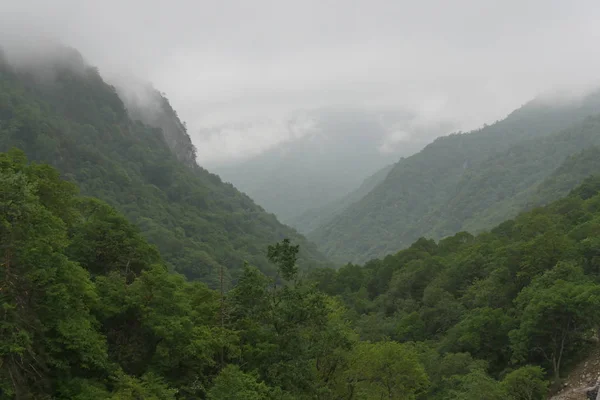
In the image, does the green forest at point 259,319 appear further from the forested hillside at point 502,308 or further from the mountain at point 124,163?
the mountain at point 124,163

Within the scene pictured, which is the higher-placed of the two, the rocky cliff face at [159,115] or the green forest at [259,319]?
the rocky cliff face at [159,115]

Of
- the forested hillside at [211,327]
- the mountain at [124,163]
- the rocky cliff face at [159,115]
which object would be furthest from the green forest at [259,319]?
the rocky cliff face at [159,115]

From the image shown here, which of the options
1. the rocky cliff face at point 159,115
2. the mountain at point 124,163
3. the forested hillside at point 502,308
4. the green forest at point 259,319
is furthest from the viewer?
the rocky cliff face at point 159,115

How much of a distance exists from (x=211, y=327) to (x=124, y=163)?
388 ft

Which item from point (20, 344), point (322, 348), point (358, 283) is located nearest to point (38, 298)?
point (20, 344)

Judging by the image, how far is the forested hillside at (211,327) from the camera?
58.5ft

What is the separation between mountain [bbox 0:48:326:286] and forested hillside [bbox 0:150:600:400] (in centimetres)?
5900

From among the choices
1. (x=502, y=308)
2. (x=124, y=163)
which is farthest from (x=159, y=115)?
(x=502, y=308)

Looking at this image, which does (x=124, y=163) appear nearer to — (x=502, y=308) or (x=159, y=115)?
(x=159, y=115)

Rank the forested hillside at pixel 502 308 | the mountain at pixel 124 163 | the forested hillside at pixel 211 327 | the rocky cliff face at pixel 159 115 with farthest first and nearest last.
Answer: the rocky cliff face at pixel 159 115
the mountain at pixel 124 163
the forested hillside at pixel 502 308
the forested hillside at pixel 211 327

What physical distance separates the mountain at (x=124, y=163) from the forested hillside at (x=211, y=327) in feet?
194

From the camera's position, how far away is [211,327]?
78.4ft

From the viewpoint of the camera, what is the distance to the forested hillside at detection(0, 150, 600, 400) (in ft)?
58.5

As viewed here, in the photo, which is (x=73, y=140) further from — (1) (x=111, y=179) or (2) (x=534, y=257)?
(2) (x=534, y=257)
